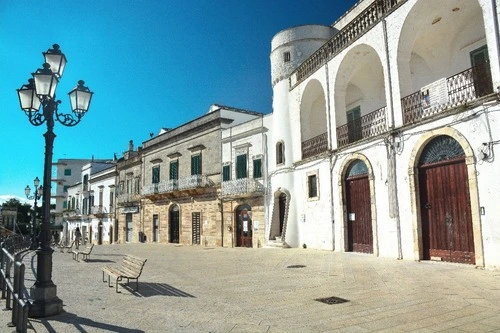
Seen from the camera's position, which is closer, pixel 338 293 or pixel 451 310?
pixel 451 310

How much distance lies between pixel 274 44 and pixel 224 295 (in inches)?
637

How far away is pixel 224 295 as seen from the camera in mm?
6758

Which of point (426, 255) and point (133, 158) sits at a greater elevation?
point (133, 158)

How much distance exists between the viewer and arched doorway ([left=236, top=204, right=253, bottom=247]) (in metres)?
21.2

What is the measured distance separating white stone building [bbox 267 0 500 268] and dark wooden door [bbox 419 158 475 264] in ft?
0.09

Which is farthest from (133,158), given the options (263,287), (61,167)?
(61,167)

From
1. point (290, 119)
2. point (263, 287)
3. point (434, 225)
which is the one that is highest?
point (290, 119)

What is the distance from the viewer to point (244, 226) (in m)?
21.4

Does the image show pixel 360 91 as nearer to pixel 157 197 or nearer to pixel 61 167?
pixel 157 197

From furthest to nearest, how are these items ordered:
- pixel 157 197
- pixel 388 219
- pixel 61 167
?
pixel 61 167 < pixel 157 197 < pixel 388 219

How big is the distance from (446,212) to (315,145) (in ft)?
25.7

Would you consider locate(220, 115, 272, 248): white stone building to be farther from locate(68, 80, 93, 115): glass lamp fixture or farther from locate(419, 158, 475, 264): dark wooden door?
locate(68, 80, 93, 115): glass lamp fixture

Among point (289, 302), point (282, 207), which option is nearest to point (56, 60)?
point (289, 302)

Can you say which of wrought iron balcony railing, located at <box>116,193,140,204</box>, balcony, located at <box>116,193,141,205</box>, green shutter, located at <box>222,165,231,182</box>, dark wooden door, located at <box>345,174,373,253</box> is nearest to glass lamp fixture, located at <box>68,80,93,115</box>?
dark wooden door, located at <box>345,174,373,253</box>
